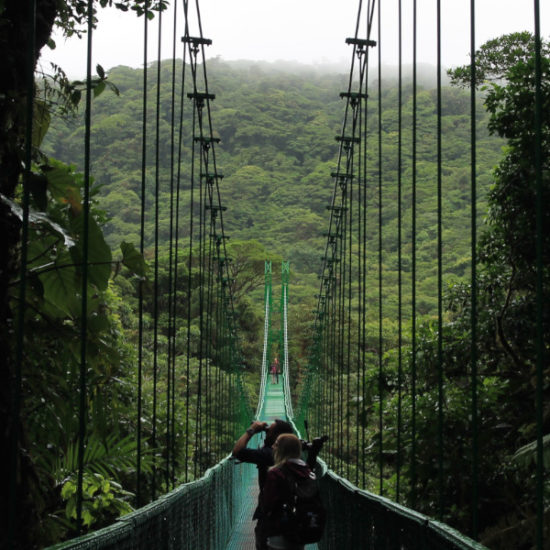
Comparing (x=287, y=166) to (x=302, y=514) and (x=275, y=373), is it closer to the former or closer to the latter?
(x=275, y=373)

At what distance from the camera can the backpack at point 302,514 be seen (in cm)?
207

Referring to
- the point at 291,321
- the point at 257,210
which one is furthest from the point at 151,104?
the point at 291,321

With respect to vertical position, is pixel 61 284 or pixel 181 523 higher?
pixel 61 284

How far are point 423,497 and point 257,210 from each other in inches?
1052

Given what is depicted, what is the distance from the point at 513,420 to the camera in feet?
14.3

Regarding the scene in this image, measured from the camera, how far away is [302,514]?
208 centimetres

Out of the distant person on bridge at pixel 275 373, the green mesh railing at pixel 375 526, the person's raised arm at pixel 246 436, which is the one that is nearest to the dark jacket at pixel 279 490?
the green mesh railing at pixel 375 526

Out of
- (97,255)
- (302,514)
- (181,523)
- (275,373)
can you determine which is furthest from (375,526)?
(275,373)

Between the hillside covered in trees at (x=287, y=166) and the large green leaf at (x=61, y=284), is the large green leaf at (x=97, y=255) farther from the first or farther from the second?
the hillside covered in trees at (x=287, y=166)

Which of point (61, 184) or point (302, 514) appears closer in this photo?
point (61, 184)

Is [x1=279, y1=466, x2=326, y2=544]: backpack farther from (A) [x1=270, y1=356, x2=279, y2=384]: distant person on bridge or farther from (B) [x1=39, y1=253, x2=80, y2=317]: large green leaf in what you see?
(A) [x1=270, y1=356, x2=279, y2=384]: distant person on bridge

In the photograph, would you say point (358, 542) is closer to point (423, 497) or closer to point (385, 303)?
point (423, 497)

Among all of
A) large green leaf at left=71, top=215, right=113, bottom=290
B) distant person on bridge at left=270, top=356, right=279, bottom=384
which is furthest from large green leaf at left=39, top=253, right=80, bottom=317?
distant person on bridge at left=270, top=356, right=279, bottom=384

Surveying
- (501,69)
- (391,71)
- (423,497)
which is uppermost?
(391,71)
